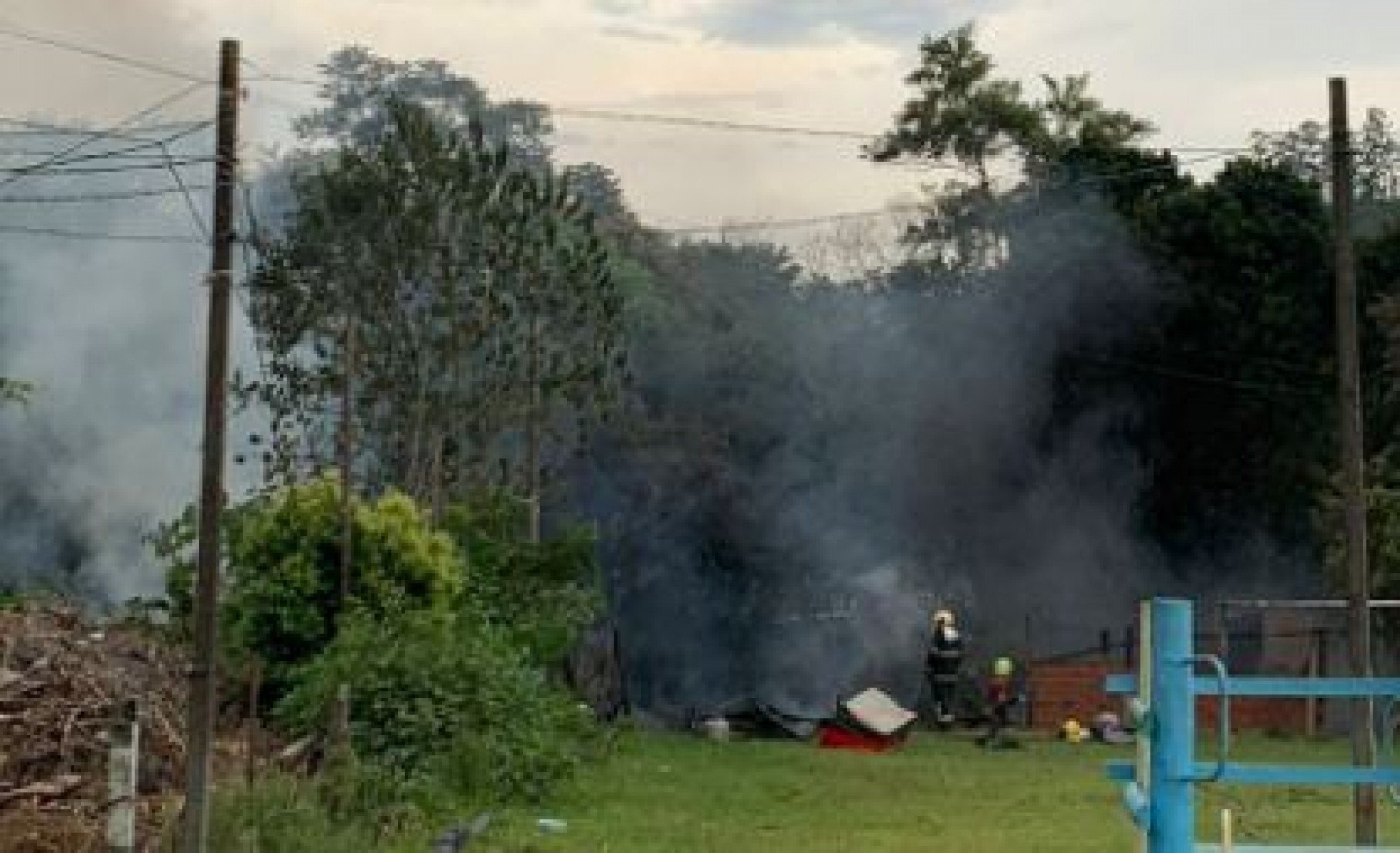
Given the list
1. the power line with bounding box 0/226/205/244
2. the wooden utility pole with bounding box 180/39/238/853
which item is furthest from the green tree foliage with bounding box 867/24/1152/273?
the wooden utility pole with bounding box 180/39/238/853

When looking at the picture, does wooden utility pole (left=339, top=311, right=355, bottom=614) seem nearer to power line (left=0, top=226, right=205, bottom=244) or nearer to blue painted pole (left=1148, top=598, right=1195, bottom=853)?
power line (left=0, top=226, right=205, bottom=244)

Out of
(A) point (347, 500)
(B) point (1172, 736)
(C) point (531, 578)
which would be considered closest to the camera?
(B) point (1172, 736)

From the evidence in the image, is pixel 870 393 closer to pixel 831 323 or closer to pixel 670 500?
pixel 831 323

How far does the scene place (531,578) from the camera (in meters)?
26.4

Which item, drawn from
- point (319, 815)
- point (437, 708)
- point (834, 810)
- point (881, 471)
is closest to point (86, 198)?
point (881, 471)

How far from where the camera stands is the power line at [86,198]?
34.9m

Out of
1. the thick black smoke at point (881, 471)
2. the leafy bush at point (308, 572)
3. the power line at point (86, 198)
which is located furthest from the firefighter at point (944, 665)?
the power line at point (86, 198)

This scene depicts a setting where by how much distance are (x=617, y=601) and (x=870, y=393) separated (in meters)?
6.37

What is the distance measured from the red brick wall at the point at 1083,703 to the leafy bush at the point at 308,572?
12.6 meters

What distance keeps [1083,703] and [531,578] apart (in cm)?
1072

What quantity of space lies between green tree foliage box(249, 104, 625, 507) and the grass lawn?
221 inches

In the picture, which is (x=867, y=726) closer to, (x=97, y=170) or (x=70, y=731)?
(x=97, y=170)

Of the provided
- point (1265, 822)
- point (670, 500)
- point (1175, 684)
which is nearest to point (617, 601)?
point (670, 500)

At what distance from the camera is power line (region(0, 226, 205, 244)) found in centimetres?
3634
